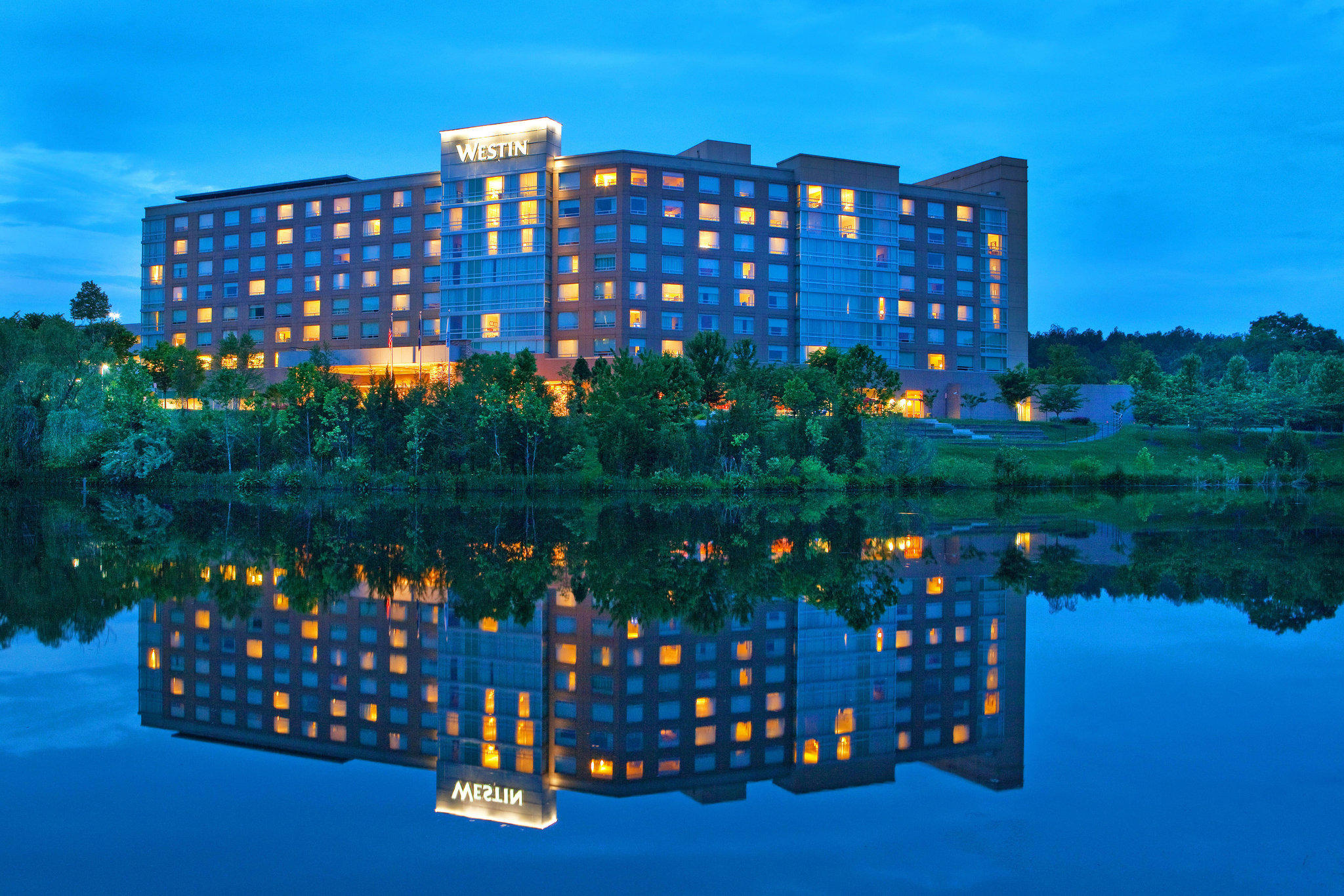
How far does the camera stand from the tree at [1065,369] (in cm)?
9938

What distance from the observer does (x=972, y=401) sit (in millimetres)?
98500

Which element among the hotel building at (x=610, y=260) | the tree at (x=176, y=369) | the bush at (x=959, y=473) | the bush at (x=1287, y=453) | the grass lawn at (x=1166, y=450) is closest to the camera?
the bush at (x=959, y=473)

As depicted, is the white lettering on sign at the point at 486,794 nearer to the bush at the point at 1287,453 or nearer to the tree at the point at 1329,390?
the bush at the point at 1287,453

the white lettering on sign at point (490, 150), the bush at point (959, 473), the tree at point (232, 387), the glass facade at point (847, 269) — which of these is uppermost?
the white lettering on sign at point (490, 150)

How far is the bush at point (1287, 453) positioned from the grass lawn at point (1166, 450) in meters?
1.01

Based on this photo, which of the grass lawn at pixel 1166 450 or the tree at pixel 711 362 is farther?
the tree at pixel 711 362

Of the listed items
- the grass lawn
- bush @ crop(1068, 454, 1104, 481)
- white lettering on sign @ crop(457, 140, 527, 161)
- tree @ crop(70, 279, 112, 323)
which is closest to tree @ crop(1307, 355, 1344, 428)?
the grass lawn

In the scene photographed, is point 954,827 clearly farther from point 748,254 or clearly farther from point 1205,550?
point 748,254

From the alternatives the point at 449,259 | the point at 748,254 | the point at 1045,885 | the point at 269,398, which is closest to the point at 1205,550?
the point at 1045,885

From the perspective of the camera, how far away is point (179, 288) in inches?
4454

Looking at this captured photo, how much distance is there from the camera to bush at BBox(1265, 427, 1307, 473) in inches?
2628

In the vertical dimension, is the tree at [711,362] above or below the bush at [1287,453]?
above

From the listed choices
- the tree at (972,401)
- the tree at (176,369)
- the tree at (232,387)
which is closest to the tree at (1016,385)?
the tree at (972,401)

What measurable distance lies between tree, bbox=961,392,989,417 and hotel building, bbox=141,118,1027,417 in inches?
54.2
